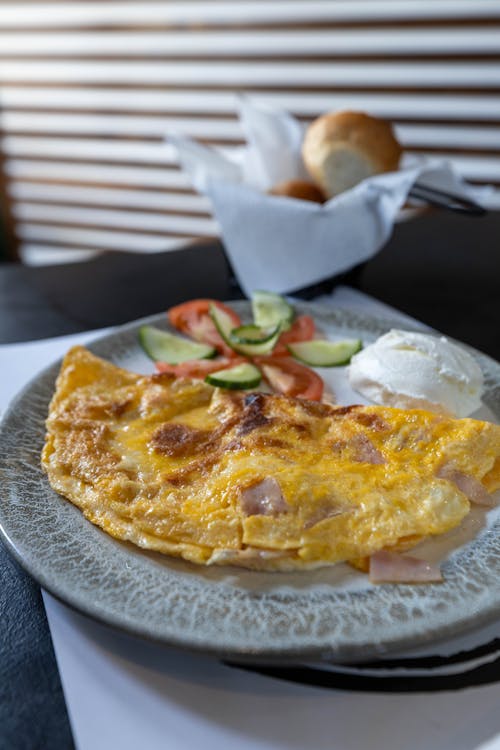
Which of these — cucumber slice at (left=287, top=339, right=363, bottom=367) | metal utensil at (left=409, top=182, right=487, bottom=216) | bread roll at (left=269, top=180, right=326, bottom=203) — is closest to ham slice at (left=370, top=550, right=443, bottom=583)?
cucumber slice at (left=287, top=339, right=363, bottom=367)

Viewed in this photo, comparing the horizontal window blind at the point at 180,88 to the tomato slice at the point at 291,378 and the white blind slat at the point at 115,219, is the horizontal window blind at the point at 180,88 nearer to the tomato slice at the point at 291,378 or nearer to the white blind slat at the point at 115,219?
the white blind slat at the point at 115,219

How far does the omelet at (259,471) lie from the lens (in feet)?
4.38

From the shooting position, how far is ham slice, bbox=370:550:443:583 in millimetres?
1259

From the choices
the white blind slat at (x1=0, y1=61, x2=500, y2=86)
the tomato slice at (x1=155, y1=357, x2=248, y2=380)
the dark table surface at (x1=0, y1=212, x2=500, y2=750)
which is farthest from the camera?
the white blind slat at (x1=0, y1=61, x2=500, y2=86)

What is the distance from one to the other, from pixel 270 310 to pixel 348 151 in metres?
0.75

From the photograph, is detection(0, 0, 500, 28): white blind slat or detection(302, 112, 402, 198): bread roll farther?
detection(0, 0, 500, 28): white blind slat

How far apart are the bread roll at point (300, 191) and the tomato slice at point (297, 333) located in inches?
21.8

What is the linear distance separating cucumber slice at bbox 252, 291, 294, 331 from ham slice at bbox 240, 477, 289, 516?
3.23ft

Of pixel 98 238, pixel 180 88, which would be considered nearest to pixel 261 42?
pixel 180 88

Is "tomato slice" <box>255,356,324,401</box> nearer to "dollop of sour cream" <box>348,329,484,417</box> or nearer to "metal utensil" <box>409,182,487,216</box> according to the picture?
"dollop of sour cream" <box>348,329,484,417</box>

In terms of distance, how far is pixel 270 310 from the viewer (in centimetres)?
245

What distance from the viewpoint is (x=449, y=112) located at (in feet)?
16.7

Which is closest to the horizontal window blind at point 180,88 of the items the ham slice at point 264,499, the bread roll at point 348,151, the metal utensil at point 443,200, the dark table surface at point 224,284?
the dark table surface at point 224,284

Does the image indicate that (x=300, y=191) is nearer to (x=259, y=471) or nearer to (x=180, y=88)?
(x=259, y=471)
